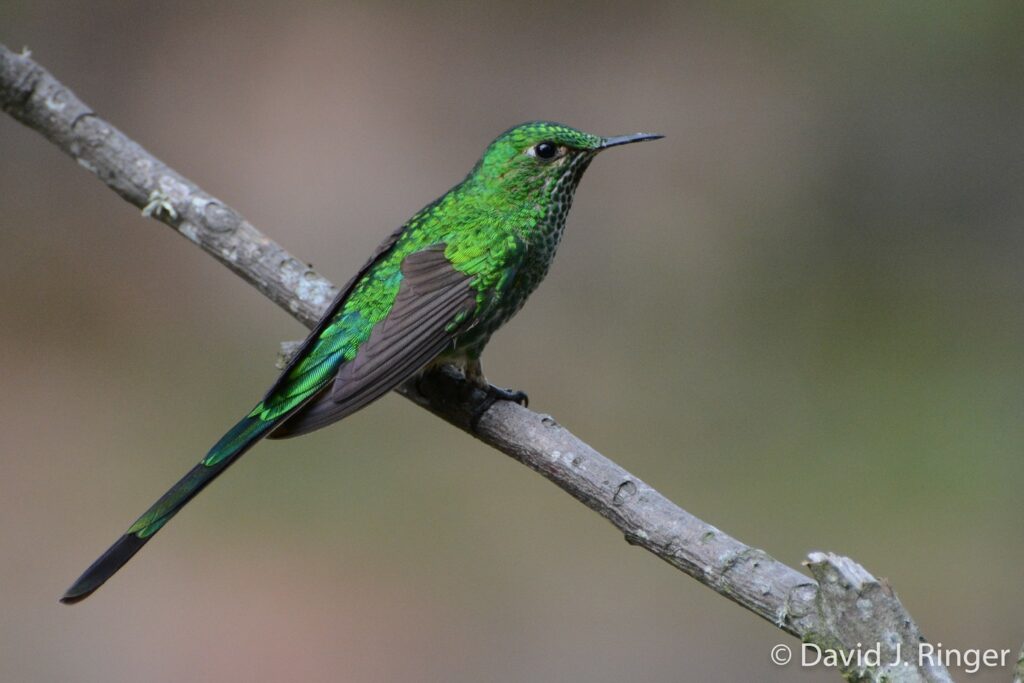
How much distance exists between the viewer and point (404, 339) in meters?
3.10

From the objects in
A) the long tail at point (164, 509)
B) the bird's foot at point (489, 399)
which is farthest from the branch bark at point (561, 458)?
the long tail at point (164, 509)

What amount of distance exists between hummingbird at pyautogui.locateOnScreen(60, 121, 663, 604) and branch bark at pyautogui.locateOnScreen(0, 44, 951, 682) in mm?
214

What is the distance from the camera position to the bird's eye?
3430 millimetres

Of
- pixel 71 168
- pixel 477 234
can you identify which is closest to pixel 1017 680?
pixel 477 234

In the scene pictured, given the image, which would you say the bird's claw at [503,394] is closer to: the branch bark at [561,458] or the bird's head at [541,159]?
the branch bark at [561,458]

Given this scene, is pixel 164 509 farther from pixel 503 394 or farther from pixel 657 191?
pixel 657 191

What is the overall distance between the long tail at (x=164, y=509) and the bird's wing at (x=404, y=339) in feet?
0.33

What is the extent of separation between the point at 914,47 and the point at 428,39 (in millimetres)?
3258

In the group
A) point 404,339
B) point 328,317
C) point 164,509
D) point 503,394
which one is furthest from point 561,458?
point 164,509

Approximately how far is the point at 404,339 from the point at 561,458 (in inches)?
23.8

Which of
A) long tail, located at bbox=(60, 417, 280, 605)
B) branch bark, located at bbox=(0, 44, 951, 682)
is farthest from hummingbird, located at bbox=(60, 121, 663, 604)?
branch bark, located at bbox=(0, 44, 951, 682)

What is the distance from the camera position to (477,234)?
3357 millimetres

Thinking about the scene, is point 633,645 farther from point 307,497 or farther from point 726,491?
point 307,497

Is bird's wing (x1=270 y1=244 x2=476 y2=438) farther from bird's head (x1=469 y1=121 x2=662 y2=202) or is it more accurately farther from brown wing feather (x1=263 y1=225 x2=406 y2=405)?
bird's head (x1=469 y1=121 x2=662 y2=202)
